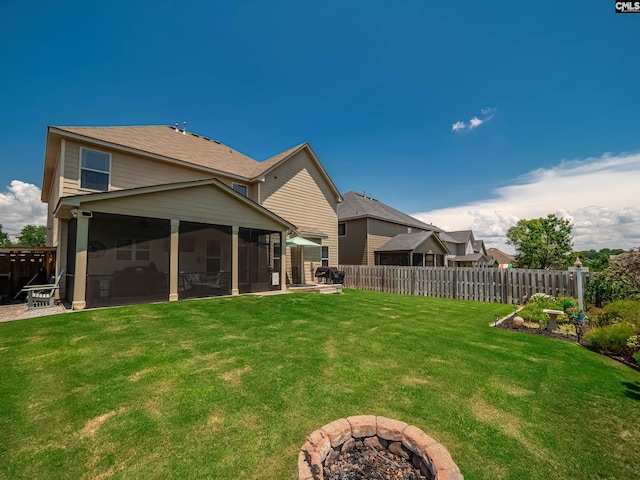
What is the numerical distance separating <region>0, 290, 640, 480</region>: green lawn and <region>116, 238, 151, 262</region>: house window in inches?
242

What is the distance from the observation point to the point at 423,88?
1398 centimetres

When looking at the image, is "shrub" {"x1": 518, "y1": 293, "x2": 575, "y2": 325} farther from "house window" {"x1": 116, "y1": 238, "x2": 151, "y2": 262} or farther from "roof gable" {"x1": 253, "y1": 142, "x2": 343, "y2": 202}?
"house window" {"x1": 116, "y1": 238, "x2": 151, "y2": 262}

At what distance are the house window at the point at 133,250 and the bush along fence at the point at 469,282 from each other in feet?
38.0

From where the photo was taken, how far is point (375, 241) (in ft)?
78.9

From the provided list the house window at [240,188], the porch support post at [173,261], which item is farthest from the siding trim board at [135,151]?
the porch support post at [173,261]

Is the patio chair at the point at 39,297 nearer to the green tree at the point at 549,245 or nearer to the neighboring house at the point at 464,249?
the green tree at the point at 549,245

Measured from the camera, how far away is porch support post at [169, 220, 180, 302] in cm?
918

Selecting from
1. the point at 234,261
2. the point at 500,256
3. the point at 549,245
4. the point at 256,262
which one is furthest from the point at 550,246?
the point at 500,256

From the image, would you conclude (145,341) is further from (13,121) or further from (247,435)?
(13,121)

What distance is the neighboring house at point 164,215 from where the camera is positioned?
8.70 metres

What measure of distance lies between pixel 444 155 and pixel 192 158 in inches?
673

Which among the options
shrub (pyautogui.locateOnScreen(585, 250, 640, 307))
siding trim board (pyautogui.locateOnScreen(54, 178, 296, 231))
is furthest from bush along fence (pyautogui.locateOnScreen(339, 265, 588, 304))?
siding trim board (pyautogui.locateOnScreen(54, 178, 296, 231))

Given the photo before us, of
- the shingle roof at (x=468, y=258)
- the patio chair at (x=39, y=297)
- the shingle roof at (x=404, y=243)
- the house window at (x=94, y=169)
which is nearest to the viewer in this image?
the patio chair at (x=39, y=297)

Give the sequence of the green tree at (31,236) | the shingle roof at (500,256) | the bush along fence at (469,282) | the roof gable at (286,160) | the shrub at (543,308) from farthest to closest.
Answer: the shingle roof at (500,256) < the green tree at (31,236) < the roof gable at (286,160) < the bush along fence at (469,282) < the shrub at (543,308)
